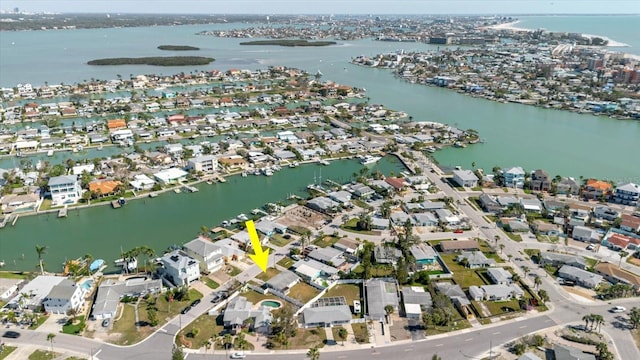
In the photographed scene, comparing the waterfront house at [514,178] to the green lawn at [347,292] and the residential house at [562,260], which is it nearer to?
the residential house at [562,260]

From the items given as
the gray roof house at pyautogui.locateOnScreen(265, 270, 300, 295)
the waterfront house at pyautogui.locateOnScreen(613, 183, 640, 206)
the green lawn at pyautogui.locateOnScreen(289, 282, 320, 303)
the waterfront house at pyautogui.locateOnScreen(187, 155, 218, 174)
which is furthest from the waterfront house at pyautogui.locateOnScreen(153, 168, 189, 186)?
the waterfront house at pyautogui.locateOnScreen(613, 183, 640, 206)

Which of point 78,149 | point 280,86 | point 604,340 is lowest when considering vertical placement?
point 604,340

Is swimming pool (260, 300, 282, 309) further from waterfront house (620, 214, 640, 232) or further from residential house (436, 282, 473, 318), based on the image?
waterfront house (620, 214, 640, 232)

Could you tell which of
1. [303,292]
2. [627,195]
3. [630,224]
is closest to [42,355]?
[303,292]

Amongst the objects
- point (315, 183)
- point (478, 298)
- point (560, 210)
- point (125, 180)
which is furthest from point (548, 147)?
point (125, 180)

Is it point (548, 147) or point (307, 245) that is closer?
point (307, 245)

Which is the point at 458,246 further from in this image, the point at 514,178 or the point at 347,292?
the point at 514,178

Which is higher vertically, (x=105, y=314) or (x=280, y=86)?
(x=280, y=86)

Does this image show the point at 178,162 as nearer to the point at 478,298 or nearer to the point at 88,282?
the point at 88,282
